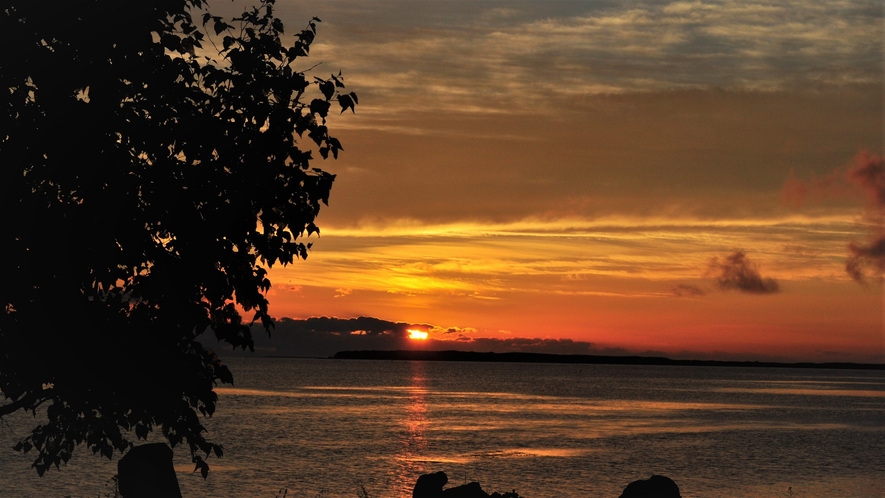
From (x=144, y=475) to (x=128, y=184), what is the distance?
12966mm

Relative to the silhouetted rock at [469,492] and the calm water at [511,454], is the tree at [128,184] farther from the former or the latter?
the calm water at [511,454]

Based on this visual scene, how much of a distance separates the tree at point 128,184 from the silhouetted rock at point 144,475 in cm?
1011

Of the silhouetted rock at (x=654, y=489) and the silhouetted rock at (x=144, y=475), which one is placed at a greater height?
the silhouetted rock at (x=144, y=475)

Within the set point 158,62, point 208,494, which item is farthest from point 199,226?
point 208,494

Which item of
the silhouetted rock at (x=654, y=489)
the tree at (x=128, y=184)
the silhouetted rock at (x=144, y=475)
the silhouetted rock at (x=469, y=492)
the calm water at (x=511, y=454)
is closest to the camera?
the tree at (x=128, y=184)

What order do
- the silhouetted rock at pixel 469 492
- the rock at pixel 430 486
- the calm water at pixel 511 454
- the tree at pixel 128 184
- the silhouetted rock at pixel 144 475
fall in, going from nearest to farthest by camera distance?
1. the tree at pixel 128 184
2. the silhouetted rock at pixel 144 475
3. the silhouetted rock at pixel 469 492
4. the rock at pixel 430 486
5. the calm water at pixel 511 454

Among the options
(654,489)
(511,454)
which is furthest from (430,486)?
(511,454)

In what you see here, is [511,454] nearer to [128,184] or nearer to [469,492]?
[469,492]

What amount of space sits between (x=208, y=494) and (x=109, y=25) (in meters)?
34.0

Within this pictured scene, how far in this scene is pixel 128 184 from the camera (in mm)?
13852

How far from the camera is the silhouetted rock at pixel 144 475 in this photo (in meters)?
24.1

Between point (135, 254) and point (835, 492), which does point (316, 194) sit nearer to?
point (135, 254)

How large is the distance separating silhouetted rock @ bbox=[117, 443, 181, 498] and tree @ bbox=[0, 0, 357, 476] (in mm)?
10115

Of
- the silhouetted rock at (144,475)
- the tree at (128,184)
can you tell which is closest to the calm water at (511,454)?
the silhouetted rock at (144,475)
